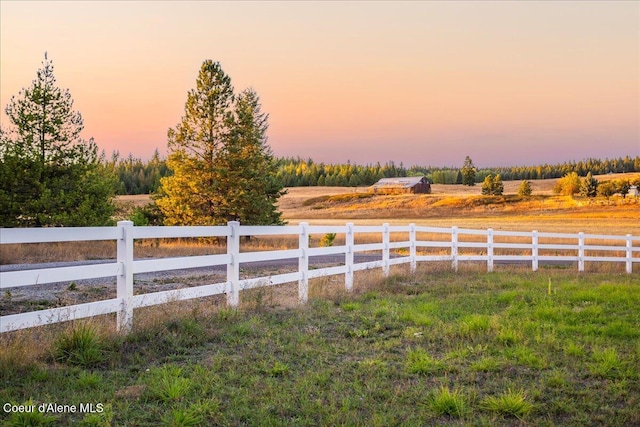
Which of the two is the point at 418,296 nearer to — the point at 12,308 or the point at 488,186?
the point at 12,308

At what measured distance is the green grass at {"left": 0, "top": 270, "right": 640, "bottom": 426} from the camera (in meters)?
5.17

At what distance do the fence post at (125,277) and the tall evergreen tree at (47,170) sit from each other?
58.4 ft

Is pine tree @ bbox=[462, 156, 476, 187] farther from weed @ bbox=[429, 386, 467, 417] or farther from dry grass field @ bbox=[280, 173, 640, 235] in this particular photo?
weed @ bbox=[429, 386, 467, 417]

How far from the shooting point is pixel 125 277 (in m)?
7.48

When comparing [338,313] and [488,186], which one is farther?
[488,186]

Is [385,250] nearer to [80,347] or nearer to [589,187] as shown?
[80,347]

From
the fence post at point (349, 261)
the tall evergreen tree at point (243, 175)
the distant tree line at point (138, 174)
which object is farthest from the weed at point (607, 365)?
the distant tree line at point (138, 174)

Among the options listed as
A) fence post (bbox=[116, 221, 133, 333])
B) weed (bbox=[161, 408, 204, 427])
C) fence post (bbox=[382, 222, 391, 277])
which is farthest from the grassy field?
fence post (bbox=[382, 222, 391, 277])

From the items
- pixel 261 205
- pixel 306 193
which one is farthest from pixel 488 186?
pixel 261 205

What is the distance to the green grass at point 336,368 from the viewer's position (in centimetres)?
517

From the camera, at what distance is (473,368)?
654 centimetres

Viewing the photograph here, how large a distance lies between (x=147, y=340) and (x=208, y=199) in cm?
2496

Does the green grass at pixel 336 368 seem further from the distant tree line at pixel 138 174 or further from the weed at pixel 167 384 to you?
the distant tree line at pixel 138 174

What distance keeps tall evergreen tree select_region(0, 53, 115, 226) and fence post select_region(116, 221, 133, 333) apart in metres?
17.8
